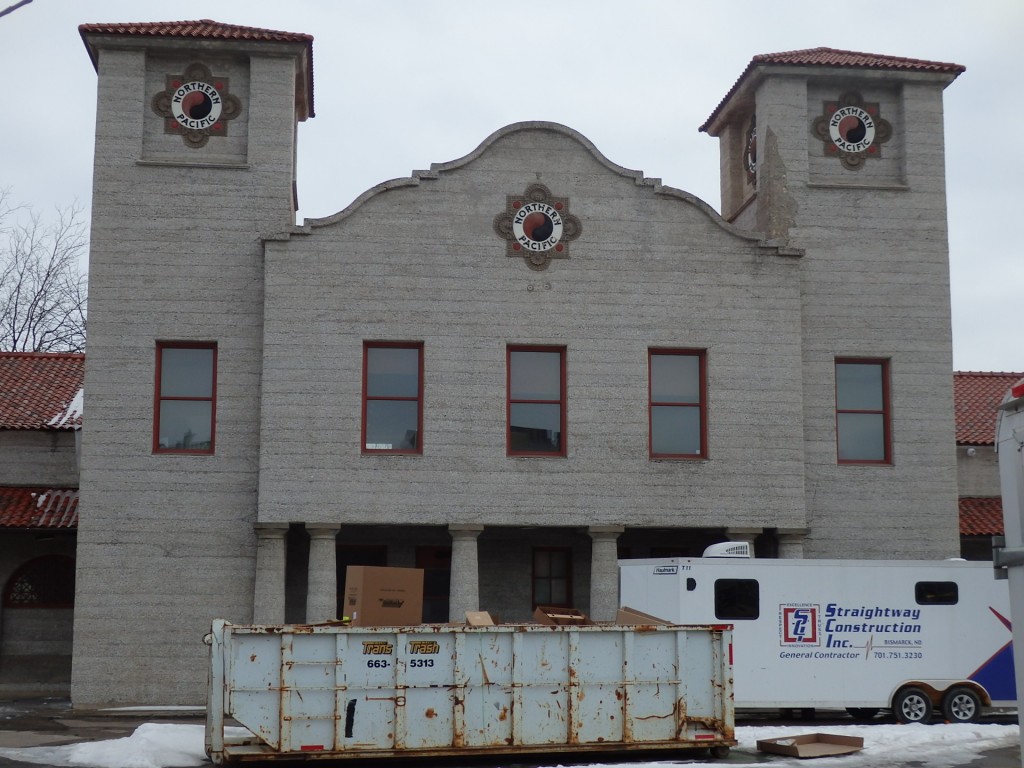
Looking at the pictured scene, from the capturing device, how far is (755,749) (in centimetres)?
→ 1880

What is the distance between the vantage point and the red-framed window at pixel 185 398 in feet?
83.5

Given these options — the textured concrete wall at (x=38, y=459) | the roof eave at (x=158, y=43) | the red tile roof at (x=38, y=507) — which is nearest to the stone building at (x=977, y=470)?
the roof eave at (x=158, y=43)

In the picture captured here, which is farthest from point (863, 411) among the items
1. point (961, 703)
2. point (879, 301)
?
point (961, 703)

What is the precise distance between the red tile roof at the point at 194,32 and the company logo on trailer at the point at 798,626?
14507mm

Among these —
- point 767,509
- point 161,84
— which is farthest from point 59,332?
point 767,509

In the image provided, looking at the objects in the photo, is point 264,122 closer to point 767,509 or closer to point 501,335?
point 501,335

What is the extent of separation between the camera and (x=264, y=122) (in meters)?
26.4

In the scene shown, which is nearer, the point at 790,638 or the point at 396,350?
the point at 790,638

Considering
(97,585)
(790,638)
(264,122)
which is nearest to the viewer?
(790,638)

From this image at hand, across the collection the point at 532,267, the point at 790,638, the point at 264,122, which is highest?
the point at 264,122

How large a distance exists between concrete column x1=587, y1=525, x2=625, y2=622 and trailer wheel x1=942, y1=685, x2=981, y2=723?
6198mm

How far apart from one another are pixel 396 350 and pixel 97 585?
23.2ft

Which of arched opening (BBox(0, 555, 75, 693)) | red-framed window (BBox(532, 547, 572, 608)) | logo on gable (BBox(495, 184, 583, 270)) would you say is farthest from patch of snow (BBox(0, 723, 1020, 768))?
arched opening (BBox(0, 555, 75, 693))

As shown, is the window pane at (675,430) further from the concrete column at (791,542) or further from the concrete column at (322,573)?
the concrete column at (322,573)
